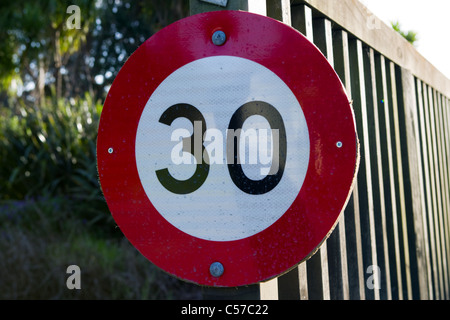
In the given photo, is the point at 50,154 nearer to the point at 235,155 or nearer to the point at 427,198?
the point at 427,198

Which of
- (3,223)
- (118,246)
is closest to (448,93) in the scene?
(118,246)

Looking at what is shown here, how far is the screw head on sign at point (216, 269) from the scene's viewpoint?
3.72 ft

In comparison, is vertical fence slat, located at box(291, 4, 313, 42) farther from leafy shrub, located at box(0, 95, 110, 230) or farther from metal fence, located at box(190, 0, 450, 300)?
leafy shrub, located at box(0, 95, 110, 230)

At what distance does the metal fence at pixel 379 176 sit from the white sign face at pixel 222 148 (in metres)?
0.21

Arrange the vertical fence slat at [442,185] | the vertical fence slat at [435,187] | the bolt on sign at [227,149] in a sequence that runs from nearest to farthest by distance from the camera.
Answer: the bolt on sign at [227,149] < the vertical fence slat at [435,187] < the vertical fence slat at [442,185]

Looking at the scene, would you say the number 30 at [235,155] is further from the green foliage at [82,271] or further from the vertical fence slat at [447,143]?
the vertical fence slat at [447,143]

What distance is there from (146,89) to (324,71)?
17.1 inches

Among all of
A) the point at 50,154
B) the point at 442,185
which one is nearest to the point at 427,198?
the point at 442,185

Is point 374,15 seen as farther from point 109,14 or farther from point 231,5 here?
point 109,14

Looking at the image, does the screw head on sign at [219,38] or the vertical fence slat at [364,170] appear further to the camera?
the vertical fence slat at [364,170]

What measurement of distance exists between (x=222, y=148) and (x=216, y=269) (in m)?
0.28

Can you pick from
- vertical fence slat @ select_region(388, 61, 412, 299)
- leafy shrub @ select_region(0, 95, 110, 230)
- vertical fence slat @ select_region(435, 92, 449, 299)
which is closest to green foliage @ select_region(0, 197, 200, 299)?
leafy shrub @ select_region(0, 95, 110, 230)

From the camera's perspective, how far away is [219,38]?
116 cm

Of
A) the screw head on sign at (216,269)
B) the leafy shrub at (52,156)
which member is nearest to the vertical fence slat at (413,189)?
the screw head on sign at (216,269)
